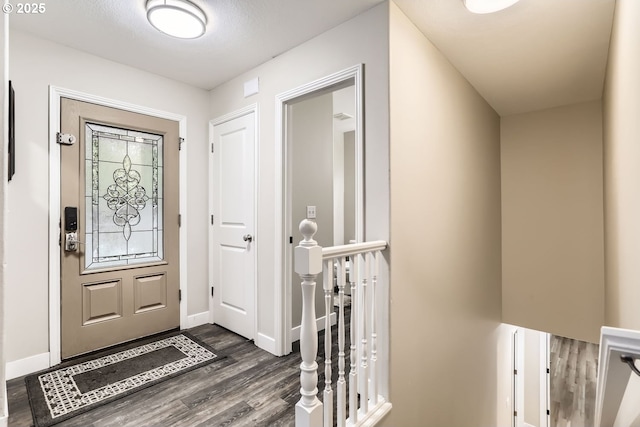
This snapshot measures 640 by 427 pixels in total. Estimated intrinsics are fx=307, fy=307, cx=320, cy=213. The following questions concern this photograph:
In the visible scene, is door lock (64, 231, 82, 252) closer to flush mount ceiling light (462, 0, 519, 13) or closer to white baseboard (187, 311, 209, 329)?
white baseboard (187, 311, 209, 329)

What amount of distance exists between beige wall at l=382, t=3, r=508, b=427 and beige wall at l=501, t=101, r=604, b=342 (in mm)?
481

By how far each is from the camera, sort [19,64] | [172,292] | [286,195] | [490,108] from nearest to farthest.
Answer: [19,64] → [286,195] → [172,292] → [490,108]

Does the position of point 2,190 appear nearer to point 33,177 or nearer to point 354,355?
point 354,355

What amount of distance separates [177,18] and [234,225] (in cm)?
174

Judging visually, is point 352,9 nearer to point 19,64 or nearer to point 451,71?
point 451,71

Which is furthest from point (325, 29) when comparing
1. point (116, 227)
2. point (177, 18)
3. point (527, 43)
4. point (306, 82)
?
point (116, 227)

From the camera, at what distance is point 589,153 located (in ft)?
10.6

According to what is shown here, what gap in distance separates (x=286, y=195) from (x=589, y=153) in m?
3.21

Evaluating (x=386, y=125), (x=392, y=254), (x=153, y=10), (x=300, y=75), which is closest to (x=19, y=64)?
(x=153, y=10)

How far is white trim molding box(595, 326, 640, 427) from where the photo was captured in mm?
783

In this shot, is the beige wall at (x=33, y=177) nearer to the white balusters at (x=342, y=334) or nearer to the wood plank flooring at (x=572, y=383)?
the white balusters at (x=342, y=334)

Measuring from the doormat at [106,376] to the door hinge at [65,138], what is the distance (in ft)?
5.64

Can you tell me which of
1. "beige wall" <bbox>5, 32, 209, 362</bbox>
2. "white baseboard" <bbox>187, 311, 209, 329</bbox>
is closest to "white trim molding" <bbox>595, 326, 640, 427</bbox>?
"white baseboard" <bbox>187, 311, 209, 329</bbox>

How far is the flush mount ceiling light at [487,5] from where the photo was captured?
1743mm
